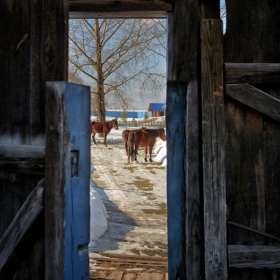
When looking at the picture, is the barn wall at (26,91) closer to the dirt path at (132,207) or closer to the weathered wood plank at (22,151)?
the weathered wood plank at (22,151)

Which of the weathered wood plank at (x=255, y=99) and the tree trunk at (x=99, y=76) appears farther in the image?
the tree trunk at (x=99, y=76)

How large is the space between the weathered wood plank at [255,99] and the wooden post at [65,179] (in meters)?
1.04

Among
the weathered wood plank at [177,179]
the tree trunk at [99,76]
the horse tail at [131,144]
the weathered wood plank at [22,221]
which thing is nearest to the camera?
the weathered wood plank at [22,221]

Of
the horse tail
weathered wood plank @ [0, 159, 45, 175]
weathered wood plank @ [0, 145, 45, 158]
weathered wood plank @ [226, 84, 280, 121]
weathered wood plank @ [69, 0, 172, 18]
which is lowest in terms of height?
the horse tail

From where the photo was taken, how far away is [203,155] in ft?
8.07

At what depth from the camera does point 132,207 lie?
779 cm

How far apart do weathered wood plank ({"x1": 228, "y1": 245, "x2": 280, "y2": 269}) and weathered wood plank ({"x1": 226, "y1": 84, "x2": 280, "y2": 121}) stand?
917mm

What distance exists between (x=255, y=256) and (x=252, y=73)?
1.27m

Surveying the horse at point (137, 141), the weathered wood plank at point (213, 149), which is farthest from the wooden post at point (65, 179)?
the horse at point (137, 141)

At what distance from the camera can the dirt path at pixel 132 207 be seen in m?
5.24

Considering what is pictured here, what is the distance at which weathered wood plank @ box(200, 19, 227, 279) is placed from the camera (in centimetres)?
246

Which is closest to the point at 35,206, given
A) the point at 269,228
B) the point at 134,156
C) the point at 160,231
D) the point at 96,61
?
the point at 269,228

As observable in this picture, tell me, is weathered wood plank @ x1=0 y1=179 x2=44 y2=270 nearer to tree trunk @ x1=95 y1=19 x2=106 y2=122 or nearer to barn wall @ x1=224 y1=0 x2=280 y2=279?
barn wall @ x1=224 y1=0 x2=280 y2=279

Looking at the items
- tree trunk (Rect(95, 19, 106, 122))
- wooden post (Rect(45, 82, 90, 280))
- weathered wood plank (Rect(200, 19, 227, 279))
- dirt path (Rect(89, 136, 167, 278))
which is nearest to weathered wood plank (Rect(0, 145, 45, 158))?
wooden post (Rect(45, 82, 90, 280))
